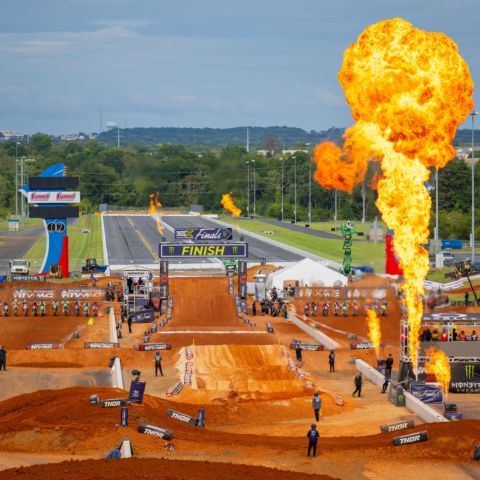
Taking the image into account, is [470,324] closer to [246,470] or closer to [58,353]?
[58,353]

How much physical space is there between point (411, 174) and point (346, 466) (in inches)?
690

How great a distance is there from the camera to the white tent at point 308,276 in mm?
84438

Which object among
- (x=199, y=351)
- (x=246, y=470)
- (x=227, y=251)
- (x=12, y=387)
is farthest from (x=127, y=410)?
(x=227, y=251)

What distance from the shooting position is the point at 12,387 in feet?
154

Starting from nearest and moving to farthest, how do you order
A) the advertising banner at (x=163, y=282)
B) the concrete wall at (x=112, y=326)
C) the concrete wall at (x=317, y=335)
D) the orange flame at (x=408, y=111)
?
the orange flame at (x=408, y=111) → the concrete wall at (x=317, y=335) → the concrete wall at (x=112, y=326) → the advertising banner at (x=163, y=282)

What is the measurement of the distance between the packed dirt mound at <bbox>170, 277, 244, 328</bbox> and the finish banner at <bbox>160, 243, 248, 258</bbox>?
13.3 ft

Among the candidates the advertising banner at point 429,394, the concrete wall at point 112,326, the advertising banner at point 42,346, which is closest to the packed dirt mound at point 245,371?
the advertising banner at point 429,394

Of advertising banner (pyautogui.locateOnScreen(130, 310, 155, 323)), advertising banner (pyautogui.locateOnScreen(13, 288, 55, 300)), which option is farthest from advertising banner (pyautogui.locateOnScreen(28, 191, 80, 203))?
advertising banner (pyautogui.locateOnScreen(130, 310, 155, 323))

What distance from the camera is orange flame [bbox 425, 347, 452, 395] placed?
46.0m

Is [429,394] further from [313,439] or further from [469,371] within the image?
[313,439]

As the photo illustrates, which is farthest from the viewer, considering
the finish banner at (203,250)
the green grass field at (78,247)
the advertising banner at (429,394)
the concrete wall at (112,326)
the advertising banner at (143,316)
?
the green grass field at (78,247)

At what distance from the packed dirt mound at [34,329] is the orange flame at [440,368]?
82.4 ft

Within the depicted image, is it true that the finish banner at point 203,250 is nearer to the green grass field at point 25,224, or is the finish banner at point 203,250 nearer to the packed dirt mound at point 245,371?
the packed dirt mound at point 245,371

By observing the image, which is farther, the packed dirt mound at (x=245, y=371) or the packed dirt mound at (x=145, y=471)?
the packed dirt mound at (x=245, y=371)
